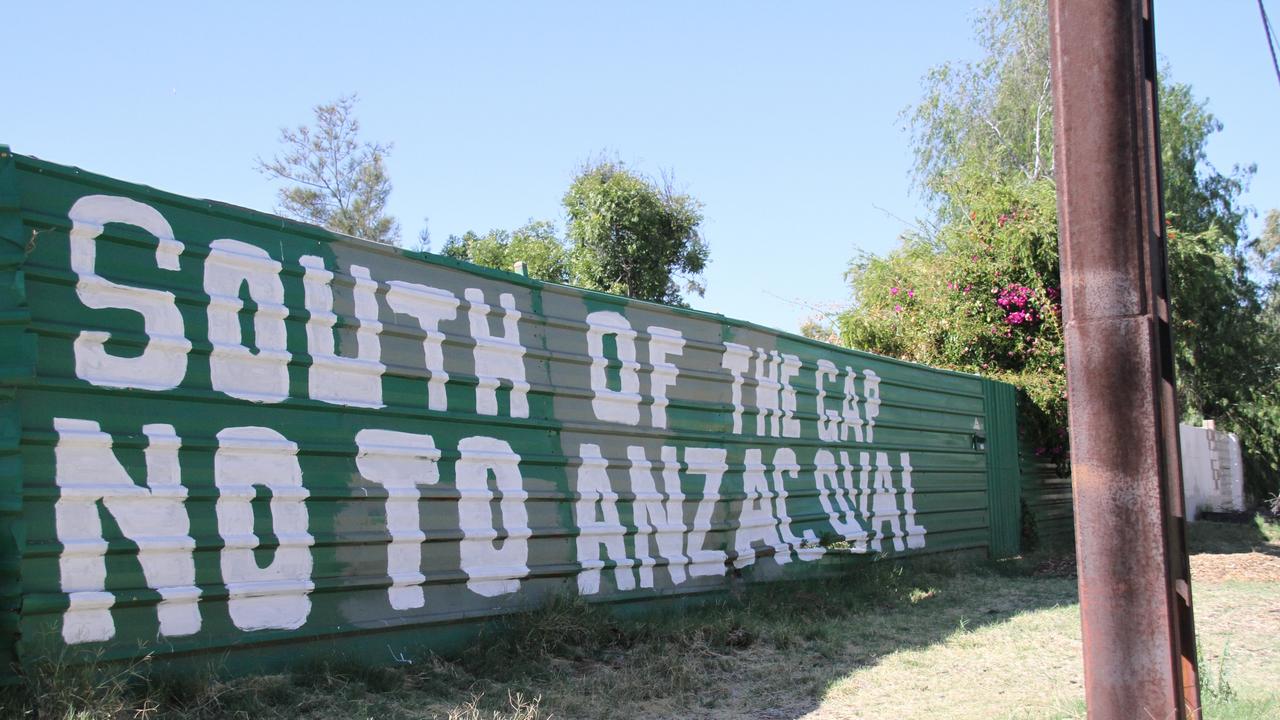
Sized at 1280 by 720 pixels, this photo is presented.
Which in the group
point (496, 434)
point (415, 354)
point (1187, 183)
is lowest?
point (496, 434)

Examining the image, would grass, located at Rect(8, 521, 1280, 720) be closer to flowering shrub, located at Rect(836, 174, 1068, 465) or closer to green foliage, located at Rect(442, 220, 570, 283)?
flowering shrub, located at Rect(836, 174, 1068, 465)

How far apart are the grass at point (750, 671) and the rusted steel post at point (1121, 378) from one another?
1.22m

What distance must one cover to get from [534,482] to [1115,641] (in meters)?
3.38

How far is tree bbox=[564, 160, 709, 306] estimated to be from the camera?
818 inches

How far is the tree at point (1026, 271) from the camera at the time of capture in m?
13.6

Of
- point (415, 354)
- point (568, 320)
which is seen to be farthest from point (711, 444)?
point (415, 354)

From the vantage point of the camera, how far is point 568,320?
21.3ft

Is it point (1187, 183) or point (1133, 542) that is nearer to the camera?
point (1133, 542)

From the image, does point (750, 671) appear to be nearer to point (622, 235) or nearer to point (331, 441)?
point (331, 441)

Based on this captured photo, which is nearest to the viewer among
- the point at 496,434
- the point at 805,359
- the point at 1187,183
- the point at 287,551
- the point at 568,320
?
the point at 287,551

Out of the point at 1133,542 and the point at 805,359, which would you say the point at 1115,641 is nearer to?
the point at 1133,542

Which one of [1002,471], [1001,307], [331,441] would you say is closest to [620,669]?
[331,441]

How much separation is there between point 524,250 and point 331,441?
18631 mm

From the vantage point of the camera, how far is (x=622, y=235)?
2097cm
